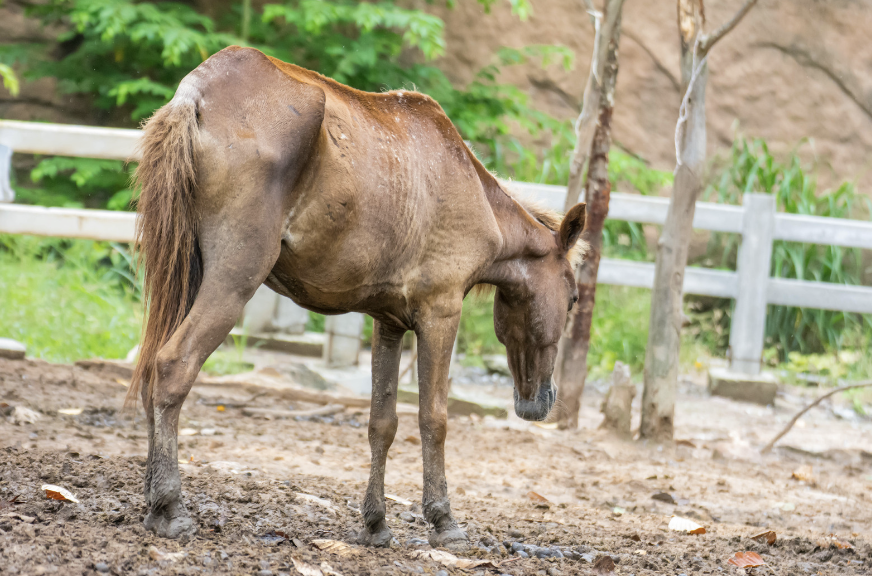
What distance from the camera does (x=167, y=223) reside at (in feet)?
8.61

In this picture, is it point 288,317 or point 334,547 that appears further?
point 288,317

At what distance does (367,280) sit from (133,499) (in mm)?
1269

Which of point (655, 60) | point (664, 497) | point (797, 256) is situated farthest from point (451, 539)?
point (655, 60)

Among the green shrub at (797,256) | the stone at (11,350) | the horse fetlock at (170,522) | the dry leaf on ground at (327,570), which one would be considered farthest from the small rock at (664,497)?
the green shrub at (797,256)

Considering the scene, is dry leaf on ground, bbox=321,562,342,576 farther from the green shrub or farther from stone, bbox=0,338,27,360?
the green shrub

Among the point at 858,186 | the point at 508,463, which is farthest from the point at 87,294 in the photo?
the point at 858,186

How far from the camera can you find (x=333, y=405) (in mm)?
5738

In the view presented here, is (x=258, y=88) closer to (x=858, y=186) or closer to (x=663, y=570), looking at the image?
(x=663, y=570)

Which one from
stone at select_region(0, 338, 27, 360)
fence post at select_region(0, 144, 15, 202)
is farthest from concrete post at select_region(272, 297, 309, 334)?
fence post at select_region(0, 144, 15, 202)

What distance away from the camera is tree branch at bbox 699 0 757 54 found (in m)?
4.83

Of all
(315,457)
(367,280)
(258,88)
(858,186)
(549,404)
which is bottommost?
(315,457)

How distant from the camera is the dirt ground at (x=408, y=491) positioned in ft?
8.75

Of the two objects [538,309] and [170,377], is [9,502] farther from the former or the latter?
[538,309]

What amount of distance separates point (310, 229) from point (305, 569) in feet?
3.63
